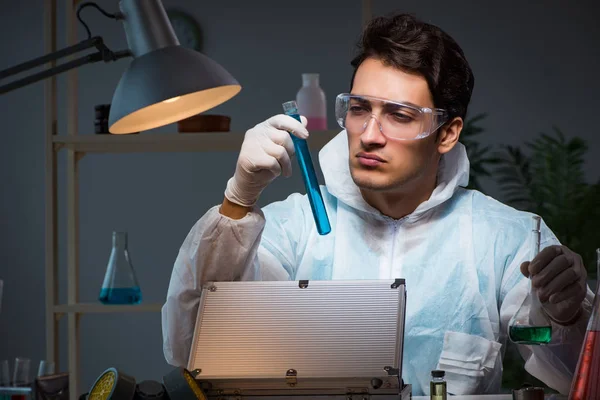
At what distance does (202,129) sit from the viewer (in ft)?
8.75

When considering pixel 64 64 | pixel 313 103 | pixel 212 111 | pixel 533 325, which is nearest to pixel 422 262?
pixel 533 325

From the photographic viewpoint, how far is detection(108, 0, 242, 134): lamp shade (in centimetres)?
136

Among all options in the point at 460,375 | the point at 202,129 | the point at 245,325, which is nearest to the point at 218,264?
the point at 245,325

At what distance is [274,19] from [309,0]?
0.63 feet

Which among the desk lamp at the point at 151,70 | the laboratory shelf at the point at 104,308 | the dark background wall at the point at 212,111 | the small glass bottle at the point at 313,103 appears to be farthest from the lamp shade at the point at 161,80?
the dark background wall at the point at 212,111

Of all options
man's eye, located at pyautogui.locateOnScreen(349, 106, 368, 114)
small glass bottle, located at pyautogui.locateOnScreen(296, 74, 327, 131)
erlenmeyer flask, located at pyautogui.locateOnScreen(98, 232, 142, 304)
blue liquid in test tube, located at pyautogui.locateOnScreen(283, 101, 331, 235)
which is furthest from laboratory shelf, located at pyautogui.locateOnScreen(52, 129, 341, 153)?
blue liquid in test tube, located at pyautogui.locateOnScreen(283, 101, 331, 235)

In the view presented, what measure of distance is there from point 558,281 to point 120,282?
170cm

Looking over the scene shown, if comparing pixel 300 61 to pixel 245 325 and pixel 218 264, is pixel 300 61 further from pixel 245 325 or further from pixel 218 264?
pixel 245 325

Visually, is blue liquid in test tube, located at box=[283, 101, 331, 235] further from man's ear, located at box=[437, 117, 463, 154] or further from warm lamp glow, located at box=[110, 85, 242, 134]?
man's ear, located at box=[437, 117, 463, 154]

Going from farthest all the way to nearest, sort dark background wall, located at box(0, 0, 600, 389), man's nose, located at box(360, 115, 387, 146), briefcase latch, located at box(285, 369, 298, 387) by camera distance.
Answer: dark background wall, located at box(0, 0, 600, 389) < man's nose, located at box(360, 115, 387, 146) < briefcase latch, located at box(285, 369, 298, 387)

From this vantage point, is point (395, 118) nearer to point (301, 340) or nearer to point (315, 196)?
point (315, 196)

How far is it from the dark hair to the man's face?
0.07 ft

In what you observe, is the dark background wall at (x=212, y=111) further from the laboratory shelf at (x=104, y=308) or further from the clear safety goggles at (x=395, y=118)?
the clear safety goggles at (x=395, y=118)

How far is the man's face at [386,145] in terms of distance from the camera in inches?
65.0
